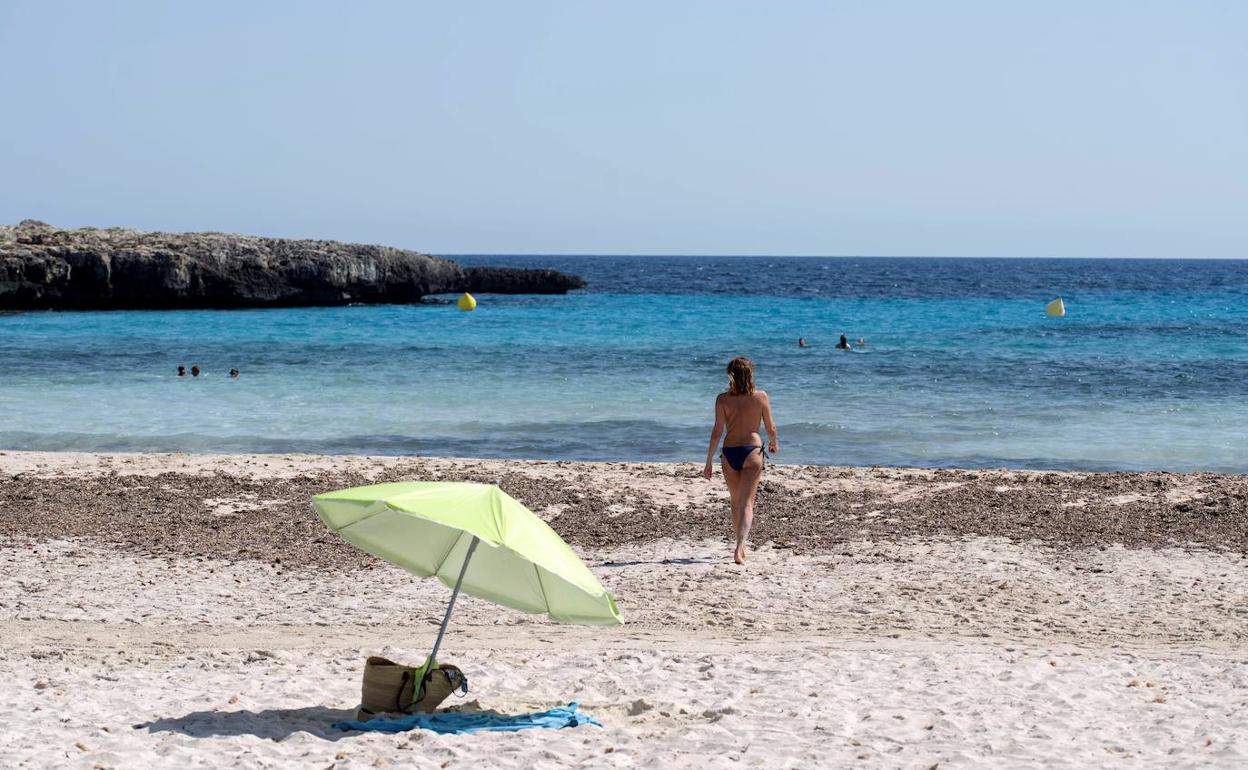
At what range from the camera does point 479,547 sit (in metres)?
6.63

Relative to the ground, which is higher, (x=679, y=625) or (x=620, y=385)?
(x=620, y=385)

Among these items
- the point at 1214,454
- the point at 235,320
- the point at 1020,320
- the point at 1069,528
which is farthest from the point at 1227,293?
the point at 1069,528

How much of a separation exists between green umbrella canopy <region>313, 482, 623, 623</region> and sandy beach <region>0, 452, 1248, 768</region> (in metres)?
0.69

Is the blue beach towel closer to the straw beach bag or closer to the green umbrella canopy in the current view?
the straw beach bag

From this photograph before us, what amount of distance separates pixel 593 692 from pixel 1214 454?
14.5 meters

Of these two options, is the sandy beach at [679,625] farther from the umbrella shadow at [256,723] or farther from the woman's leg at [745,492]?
the woman's leg at [745,492]

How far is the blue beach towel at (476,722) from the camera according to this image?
628cm

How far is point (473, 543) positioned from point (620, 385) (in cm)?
2077

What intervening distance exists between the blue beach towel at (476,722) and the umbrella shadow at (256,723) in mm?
142

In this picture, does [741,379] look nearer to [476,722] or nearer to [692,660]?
[692,660]

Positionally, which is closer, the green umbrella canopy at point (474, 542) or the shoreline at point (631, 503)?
the green umbrella canopy at point (474, 542)

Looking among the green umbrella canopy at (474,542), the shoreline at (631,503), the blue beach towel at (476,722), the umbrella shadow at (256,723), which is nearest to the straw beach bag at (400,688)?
the blue beach towel at (476,722)

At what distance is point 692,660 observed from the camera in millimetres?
7777

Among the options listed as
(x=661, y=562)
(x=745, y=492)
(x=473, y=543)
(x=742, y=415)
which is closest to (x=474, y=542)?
(x=473, y=543)
